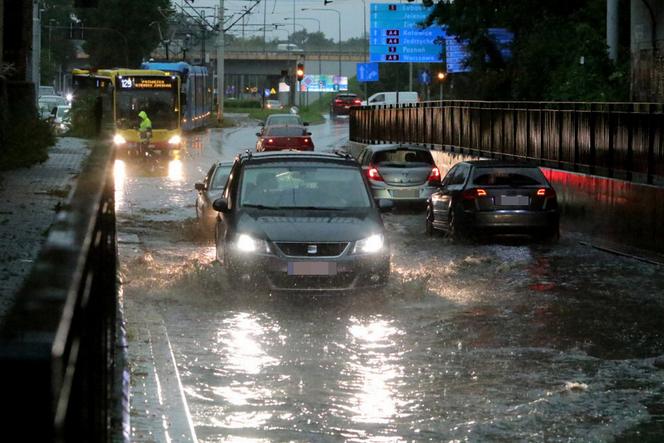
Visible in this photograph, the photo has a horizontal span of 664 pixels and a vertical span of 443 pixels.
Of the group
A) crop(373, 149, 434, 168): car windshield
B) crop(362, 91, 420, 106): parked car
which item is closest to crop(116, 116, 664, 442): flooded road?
crop(373, 149, 434, 168): car windshield

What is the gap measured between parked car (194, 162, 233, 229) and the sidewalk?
2.04 m

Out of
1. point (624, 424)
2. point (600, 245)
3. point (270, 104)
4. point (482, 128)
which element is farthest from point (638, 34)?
point (270, 104)

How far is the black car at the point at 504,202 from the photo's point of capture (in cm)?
2056

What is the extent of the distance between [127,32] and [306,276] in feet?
327

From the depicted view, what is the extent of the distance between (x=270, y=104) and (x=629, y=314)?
126m

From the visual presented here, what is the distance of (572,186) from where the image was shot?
23047mm

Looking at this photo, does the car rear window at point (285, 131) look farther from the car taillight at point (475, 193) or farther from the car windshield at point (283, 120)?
the car taillight at point (475, 193)

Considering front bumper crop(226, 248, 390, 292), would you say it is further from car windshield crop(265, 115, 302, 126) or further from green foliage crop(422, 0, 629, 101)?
car windshield crop(265, 115, 302, 126)

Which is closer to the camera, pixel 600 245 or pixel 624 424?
pixel 624 424

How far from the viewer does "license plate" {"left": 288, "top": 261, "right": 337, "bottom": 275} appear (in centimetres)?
1299

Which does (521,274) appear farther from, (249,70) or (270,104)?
(249,70)

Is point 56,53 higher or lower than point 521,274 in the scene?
higher

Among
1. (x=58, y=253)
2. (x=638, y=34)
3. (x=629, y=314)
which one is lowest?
(x=629, y=314)

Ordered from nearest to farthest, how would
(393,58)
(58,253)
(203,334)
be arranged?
(58,253), (203,334), (393,58)
